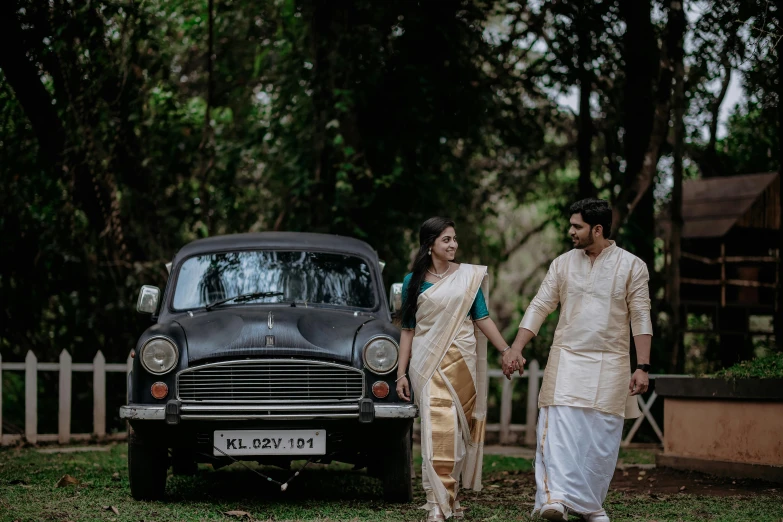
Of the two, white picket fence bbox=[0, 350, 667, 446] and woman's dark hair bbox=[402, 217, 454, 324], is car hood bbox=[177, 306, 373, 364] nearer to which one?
woman's dark hair bbox=[402, 217, 454, 324]

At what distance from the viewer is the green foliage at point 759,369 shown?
25.3 ft

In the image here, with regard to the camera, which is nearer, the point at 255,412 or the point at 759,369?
the point at 255,412

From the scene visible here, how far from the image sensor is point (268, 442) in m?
6.37

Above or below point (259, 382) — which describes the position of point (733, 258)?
above

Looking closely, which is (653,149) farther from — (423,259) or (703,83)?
(423,259)

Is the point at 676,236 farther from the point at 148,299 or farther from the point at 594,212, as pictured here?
the point at 148,299

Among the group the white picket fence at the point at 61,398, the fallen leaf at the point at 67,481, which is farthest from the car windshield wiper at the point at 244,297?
the white picket fence at the point at 61,398

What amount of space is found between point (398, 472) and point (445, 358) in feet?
3.99

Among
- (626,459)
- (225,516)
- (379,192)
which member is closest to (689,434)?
(626,459)

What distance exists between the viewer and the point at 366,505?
6.79 meters

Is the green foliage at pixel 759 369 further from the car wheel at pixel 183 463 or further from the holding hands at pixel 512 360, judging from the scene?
the car wheel at pixel 183 463

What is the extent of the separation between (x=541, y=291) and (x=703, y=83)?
1093 cm

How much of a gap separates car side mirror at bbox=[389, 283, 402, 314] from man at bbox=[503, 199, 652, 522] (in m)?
1.74

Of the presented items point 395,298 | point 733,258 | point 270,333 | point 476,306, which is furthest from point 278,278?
point 733,258
